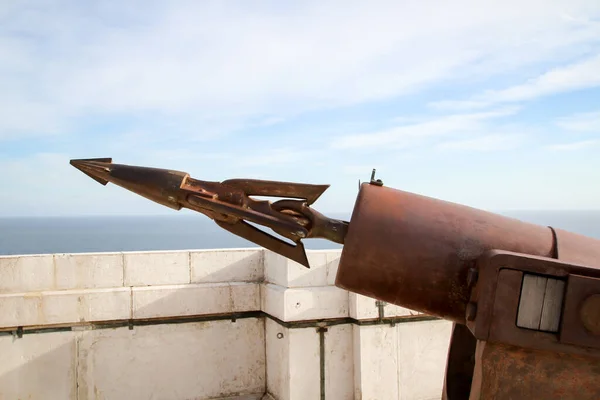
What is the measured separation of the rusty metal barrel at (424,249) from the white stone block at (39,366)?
4415 mm

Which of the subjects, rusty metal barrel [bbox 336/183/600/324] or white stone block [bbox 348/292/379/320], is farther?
white stone block [bbox 348/292/379/320]

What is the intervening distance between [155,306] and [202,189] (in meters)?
3.57

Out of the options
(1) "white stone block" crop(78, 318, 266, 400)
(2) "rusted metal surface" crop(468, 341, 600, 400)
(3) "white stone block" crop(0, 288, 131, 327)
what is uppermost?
(2) "rusted metal surface" crop(468, 341, 600, 400)

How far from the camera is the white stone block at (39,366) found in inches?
235

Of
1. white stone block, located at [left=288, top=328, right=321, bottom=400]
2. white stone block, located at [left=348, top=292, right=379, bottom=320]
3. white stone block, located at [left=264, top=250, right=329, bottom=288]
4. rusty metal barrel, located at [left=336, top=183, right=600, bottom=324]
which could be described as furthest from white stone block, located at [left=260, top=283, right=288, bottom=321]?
rusty metal barrel, located at [left=336, top=183, right=600, bottom=324]

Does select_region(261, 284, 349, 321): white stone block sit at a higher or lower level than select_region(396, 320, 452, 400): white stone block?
higher

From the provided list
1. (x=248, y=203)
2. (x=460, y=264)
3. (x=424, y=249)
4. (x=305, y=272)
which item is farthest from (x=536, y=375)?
(x=305, y=272)

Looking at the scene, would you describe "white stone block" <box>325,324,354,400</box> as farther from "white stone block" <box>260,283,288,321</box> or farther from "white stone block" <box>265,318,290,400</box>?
"white stone block" <box>260,283,288,321</box>

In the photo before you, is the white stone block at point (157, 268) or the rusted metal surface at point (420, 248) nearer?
the rusted metal surface at point (420, 248)

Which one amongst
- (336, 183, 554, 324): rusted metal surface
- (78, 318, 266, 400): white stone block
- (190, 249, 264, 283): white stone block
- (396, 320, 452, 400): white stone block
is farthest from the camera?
(190, 249, 264, 283): white stone block

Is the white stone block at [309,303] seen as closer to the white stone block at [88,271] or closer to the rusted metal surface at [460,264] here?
the white stone block at [88,271]

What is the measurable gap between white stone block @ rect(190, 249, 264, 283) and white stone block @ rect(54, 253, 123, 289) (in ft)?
2.93

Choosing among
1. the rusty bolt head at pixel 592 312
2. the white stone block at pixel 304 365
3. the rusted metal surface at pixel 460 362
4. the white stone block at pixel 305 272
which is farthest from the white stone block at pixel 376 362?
the rusty bolt head at pixel 592 312

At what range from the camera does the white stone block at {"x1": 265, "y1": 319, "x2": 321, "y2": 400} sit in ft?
19.9
